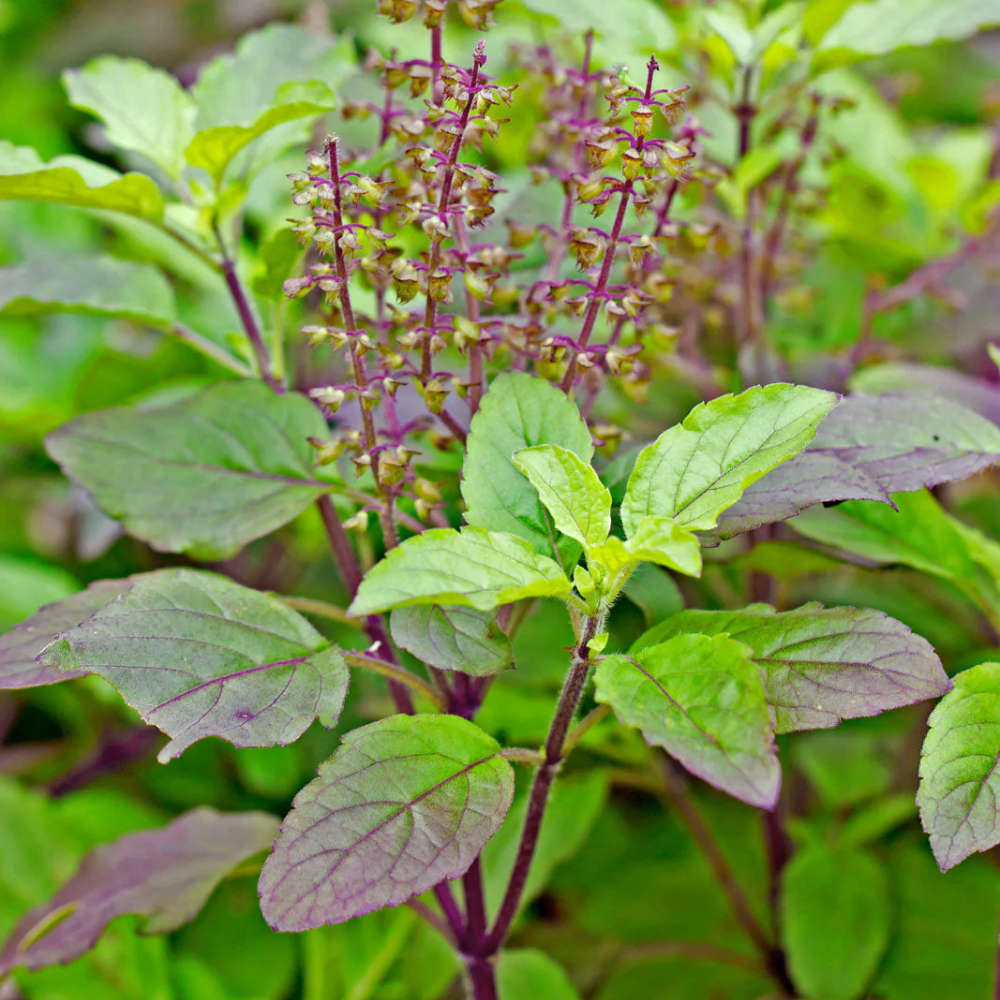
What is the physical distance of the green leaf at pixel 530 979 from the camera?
3.05 feet

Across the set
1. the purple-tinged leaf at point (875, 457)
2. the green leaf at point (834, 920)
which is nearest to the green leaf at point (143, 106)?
the purple-tinged leaf at point (875, 457)

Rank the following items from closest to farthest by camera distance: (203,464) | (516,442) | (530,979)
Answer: (516,442) < (203,464) < (530,979)

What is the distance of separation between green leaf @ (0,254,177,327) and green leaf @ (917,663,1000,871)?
2.41 ft

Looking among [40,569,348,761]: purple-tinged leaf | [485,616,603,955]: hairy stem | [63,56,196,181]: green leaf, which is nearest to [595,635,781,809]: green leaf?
[485,616,603,955]: hairy stem

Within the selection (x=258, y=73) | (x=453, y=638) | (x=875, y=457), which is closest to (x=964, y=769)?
(x=875, y=457)

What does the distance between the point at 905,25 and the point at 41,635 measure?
946mm

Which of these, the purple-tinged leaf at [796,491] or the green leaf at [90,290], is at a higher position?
the green leaf at [90,290]

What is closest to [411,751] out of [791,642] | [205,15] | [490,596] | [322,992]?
[490,596]

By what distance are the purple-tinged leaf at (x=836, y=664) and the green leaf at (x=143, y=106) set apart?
71 centimetres

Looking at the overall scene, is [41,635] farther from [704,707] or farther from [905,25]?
[905,25]

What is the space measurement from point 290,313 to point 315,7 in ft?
1.22

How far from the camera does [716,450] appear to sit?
64cm

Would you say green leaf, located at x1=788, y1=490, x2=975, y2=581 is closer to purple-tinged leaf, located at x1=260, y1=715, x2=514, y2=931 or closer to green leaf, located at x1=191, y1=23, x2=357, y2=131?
purple-tinged leaf, located at x1=260, y1=715, x2=514, y2=931

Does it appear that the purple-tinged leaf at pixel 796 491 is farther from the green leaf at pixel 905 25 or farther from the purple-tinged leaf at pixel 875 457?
the green leaf at pixel 905 25
